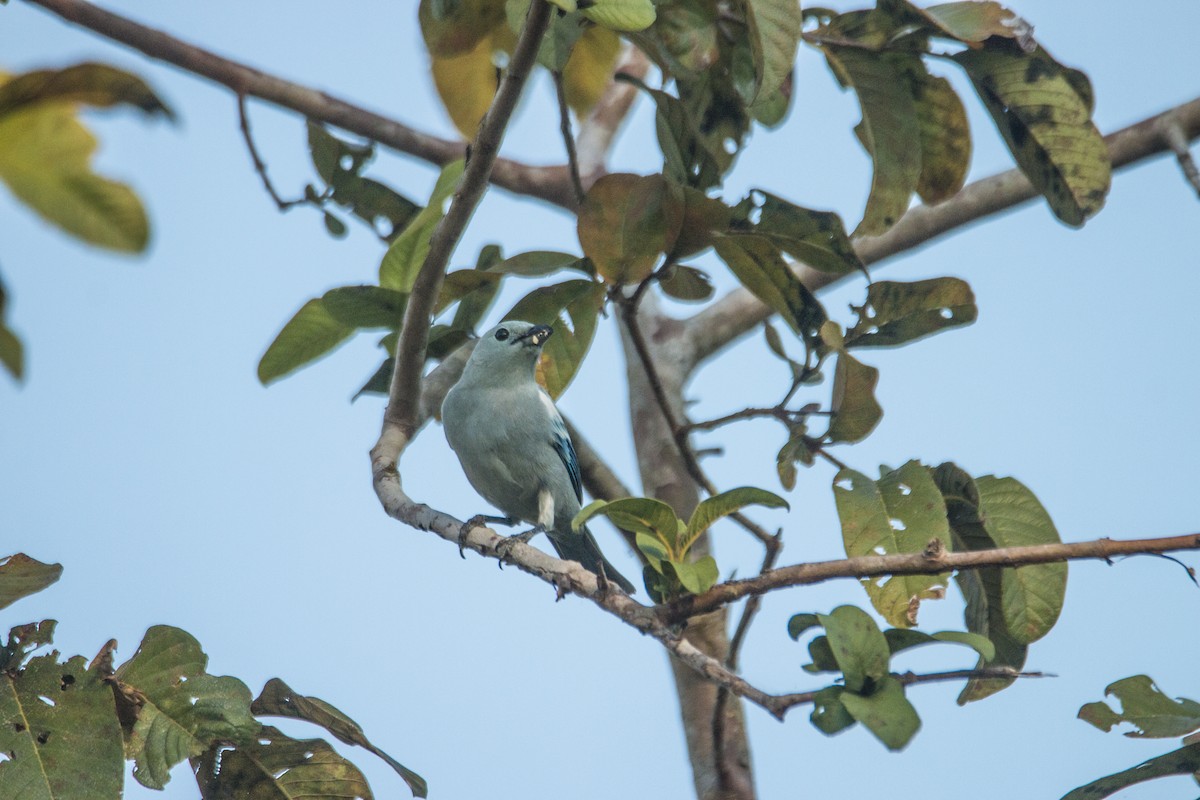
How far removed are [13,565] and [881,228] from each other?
114 inches

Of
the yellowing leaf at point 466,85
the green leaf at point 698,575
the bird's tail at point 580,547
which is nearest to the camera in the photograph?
the green leaf at point 698,575

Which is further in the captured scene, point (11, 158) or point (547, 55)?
point (547, 55)

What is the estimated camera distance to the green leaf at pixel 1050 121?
3666mm

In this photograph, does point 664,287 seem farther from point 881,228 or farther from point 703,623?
point 703,623

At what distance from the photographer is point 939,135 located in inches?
158

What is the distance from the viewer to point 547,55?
3377mm

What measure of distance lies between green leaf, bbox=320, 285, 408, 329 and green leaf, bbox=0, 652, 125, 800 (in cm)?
139

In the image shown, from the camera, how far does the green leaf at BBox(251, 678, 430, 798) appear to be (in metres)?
3.21

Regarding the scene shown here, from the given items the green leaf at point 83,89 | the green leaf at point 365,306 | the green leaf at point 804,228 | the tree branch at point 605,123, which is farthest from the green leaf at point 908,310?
the tree branch at point 605,123

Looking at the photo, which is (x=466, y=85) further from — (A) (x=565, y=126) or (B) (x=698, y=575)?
(B) (x=698, y=575)

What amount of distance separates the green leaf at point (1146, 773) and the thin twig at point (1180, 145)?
2.21m

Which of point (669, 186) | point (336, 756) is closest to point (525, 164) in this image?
point (669, 186)

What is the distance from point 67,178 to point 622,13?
1.69 meters

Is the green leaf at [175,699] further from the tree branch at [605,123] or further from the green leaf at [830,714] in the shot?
the tree branch at [605,123]
